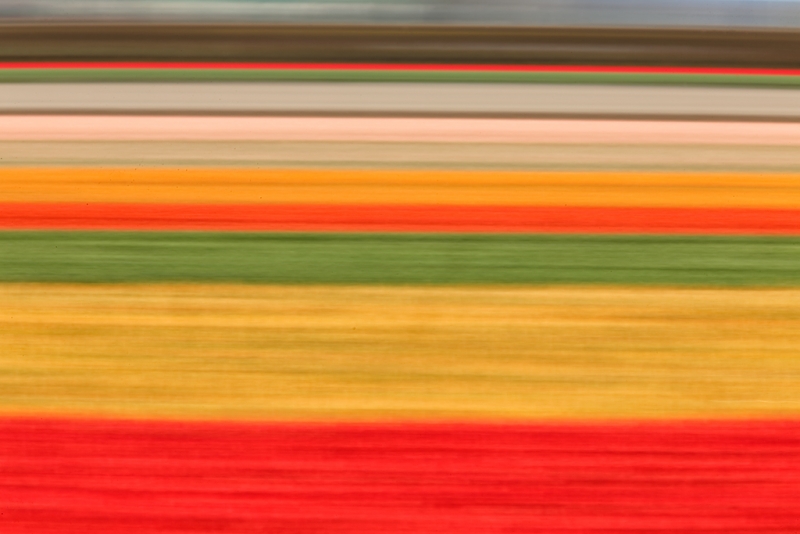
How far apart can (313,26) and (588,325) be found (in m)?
4.58

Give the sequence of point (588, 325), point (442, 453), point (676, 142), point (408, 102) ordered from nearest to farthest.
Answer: point (442, 453) → point (588, 325) → point (676, 142) → point (408, 102)

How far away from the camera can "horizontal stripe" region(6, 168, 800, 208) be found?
2.95 metres

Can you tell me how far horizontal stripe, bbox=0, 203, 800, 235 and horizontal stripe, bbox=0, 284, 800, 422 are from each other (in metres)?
0.46

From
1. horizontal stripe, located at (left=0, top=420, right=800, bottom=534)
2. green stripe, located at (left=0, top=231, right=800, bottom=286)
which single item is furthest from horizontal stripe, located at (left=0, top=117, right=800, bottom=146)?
horizontal stripe, located at (left=0, top=420, right=800, bottom=534)

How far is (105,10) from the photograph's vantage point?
6426 mm

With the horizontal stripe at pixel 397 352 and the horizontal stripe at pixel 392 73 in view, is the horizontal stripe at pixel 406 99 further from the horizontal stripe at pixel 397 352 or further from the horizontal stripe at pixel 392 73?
the horizontal stripe at pixel 397 352

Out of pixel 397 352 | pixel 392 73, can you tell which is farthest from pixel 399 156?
pixel 392 73

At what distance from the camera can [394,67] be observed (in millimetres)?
5773

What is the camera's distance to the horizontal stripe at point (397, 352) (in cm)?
179

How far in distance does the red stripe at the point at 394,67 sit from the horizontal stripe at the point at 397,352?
3.70 metres

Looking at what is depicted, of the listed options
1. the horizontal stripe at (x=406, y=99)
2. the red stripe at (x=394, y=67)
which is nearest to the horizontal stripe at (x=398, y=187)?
the horizontal stripe at (x=406, y=99)

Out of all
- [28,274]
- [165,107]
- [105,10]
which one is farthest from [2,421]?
[105,10]

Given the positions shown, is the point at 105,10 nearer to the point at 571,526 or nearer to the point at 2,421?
the point at 2,421

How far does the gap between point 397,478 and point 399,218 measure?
53.1 inches
